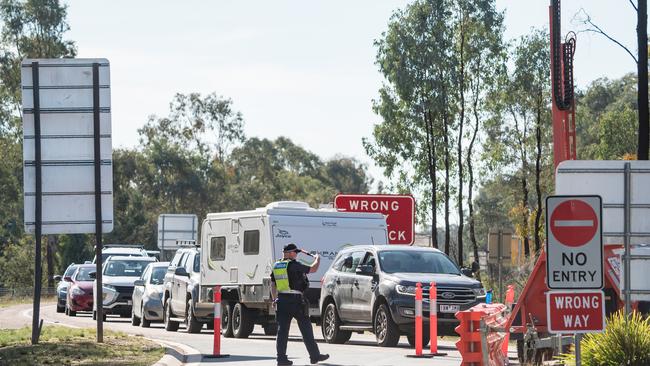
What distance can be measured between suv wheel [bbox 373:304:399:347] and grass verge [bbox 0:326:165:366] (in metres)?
3.98

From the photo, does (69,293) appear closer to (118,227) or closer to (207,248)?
(207,248)

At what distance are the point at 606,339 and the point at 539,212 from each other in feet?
179

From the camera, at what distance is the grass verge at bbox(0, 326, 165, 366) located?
66.3 feet

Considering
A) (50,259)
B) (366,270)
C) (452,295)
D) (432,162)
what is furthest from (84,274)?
(50,259)

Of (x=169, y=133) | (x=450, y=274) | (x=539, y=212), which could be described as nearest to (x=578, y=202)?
(x=450, y=274)

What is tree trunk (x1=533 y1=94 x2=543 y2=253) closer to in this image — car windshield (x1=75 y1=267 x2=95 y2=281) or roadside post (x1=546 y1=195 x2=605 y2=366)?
car windshield (x1=75 y1=267 x2=95 y2=281)

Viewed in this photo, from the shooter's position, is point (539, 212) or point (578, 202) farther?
point (539, 212)

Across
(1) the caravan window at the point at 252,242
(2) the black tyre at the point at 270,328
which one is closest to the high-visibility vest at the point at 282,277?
(1) the caravan window at the point at 252,242

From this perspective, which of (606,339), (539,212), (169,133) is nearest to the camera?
(606,339)

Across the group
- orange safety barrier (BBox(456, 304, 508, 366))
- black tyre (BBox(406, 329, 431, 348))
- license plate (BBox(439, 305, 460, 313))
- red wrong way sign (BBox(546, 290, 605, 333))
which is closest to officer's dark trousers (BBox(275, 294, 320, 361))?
orange safety barrier (BBox(456, 304, 508, 366))

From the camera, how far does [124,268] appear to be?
43531 mm

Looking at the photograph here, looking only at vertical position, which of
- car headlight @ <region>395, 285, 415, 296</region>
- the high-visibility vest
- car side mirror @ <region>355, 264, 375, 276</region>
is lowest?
car headlight @ <region>395, 285, 415, 296</region>

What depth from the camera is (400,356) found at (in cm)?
2247

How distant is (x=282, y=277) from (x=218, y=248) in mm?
11817
